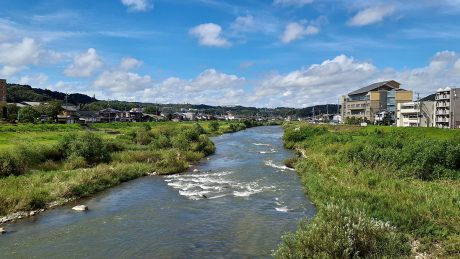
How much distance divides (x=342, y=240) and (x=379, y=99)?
132 metres

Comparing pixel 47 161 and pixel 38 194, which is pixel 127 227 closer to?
pixel 38 194

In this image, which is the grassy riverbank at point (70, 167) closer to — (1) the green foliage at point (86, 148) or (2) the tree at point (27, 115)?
(1) the green foliage at point (86, 148)

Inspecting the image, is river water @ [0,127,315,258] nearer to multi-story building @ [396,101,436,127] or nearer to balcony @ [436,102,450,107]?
balcony @ [436,102,450,107]

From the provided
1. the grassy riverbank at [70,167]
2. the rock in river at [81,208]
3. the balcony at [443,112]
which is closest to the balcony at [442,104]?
the balcony at [443,112]

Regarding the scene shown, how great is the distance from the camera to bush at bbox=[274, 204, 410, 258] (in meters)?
11.9

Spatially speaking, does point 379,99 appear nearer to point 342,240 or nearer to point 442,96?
point 442,96

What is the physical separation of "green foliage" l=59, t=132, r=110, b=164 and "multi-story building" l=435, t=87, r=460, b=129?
83.4 m

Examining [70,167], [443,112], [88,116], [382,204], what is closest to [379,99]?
[443,112]

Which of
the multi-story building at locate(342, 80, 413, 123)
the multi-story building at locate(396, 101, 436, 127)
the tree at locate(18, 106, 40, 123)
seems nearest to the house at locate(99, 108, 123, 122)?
the tree at locate(18, 106, 40, 123)

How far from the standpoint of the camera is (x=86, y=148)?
3725 centimetres

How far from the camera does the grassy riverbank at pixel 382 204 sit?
41.0 ft

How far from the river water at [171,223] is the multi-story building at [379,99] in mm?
111611

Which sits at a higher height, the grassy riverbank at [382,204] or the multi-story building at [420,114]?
the multi-story building at [420,114]

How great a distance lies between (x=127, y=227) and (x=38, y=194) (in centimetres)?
792
